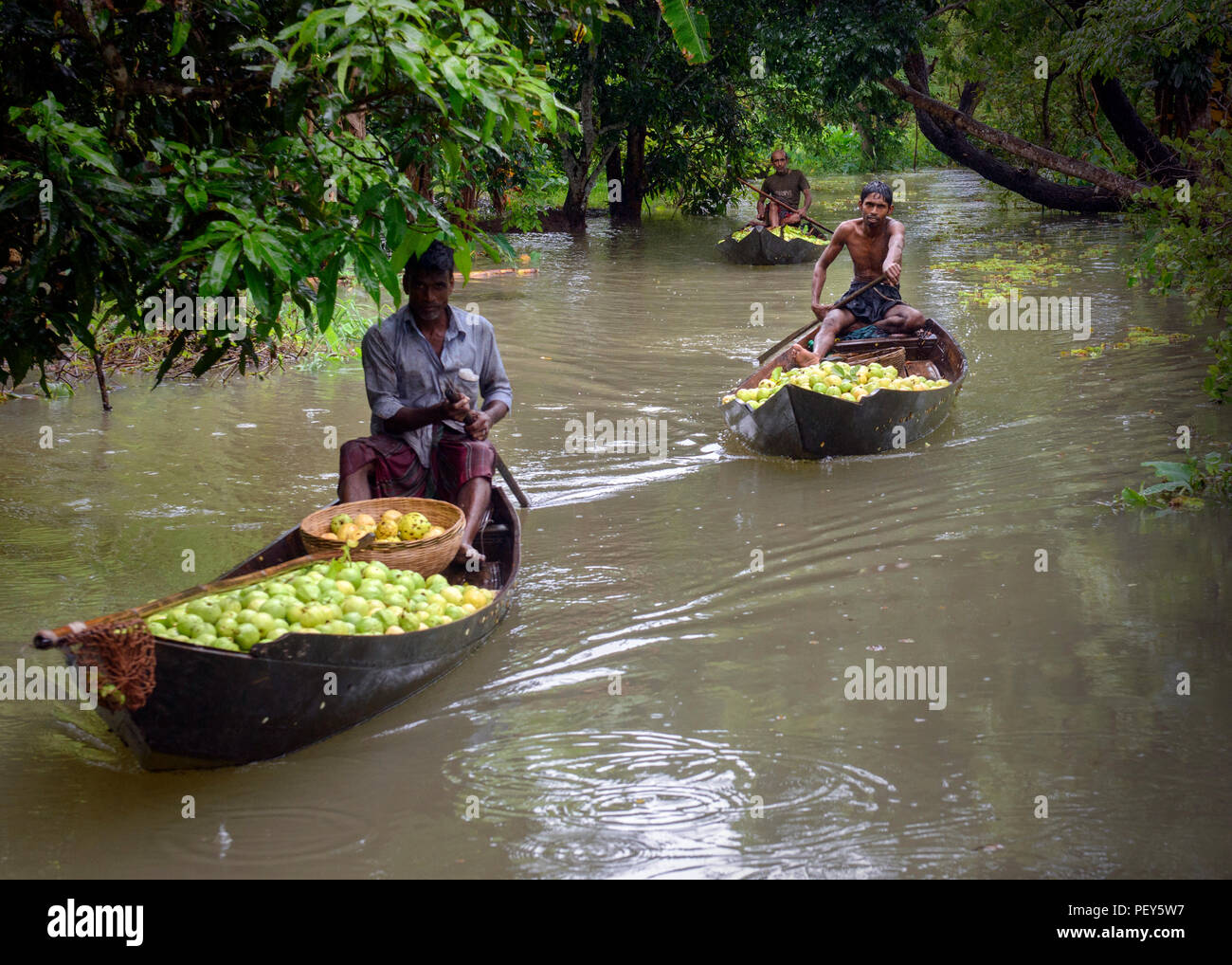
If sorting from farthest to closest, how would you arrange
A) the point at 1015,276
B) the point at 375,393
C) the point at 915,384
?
the point at 1015,276 < the point at 915,384 < the point at 375,393

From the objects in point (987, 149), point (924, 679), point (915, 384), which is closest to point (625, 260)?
point (987, 149)

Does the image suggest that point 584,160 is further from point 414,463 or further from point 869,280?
point 414,463

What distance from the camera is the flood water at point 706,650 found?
3.48 meters

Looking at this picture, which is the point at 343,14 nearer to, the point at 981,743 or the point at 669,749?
the point at 669,749

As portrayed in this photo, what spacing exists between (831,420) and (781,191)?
1036cm

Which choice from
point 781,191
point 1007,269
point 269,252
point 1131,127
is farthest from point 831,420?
point 781,191

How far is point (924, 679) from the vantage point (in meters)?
4.47

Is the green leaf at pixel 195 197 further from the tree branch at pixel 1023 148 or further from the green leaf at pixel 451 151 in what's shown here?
the tree branch at pixel 1023 148

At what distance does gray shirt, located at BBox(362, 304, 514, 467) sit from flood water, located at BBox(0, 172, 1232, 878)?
97 centimetres

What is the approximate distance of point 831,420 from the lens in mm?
7105

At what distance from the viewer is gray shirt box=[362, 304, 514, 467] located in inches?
210

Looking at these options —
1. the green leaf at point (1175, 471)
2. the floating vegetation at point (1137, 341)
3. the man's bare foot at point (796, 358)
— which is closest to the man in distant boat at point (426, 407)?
the man's bare foot at point (796, 358)

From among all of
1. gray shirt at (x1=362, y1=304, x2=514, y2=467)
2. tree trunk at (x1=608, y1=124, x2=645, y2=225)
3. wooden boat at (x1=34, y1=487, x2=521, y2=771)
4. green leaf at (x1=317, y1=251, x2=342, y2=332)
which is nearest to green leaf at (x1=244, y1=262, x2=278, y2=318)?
green leaf at (x1=317, y1=251, x2=342, y2=332)

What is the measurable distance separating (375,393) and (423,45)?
2100 millimetres
